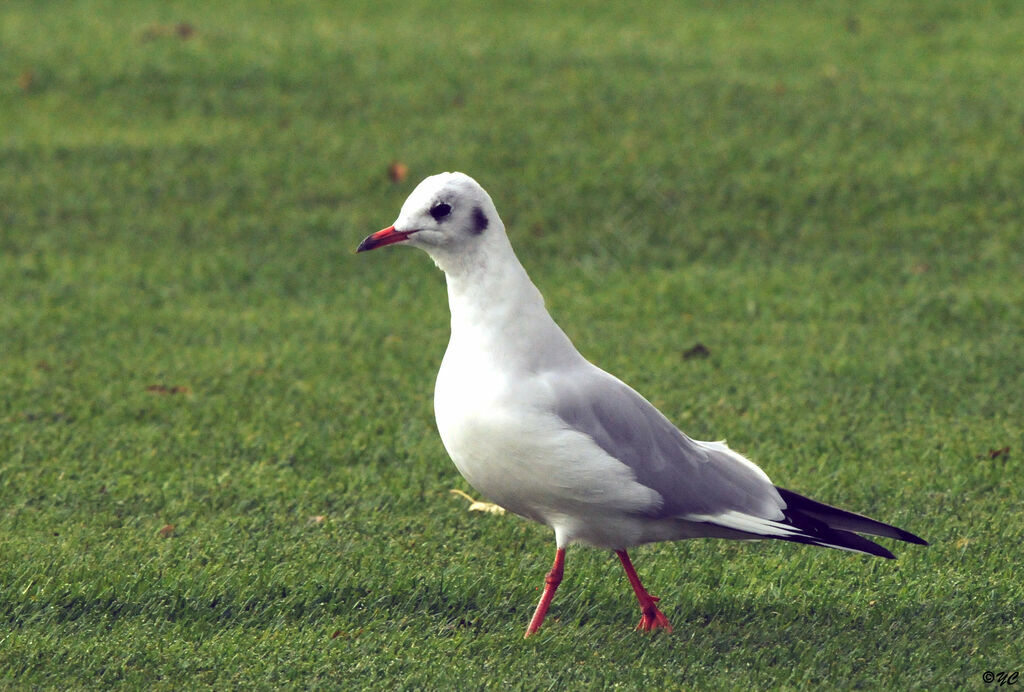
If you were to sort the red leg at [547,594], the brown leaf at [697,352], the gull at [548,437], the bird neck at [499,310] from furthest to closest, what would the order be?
1. the brown leaf at [697,352]
2. the red leg at [547,594]
3. the bird neck at [499,310]
4. the gull at [548,437]

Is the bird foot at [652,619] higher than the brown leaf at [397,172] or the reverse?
the reverse

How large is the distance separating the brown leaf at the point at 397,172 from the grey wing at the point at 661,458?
16.9 ft

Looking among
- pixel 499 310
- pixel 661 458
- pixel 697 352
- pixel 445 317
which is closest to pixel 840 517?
pixel 661 458

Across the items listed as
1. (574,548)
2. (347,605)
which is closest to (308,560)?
(347,605)

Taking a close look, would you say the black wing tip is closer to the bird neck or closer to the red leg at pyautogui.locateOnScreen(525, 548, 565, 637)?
the red leg at pyautogui.locateOnScreen(525, 548, 565, 637)

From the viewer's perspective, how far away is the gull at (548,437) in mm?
3787

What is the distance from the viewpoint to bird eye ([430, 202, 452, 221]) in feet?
12.7

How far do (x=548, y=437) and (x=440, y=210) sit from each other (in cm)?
73

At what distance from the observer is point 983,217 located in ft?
28.0

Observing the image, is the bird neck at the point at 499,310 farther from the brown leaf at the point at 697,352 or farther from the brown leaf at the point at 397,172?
the brown leaf at the point at 397,172

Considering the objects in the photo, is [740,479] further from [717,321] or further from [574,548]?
[717,321]

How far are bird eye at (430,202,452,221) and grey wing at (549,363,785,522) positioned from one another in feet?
1.90

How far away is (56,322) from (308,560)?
346cm

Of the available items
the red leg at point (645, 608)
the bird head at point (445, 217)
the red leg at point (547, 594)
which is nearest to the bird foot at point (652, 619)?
the red leg at point (645, 608)
